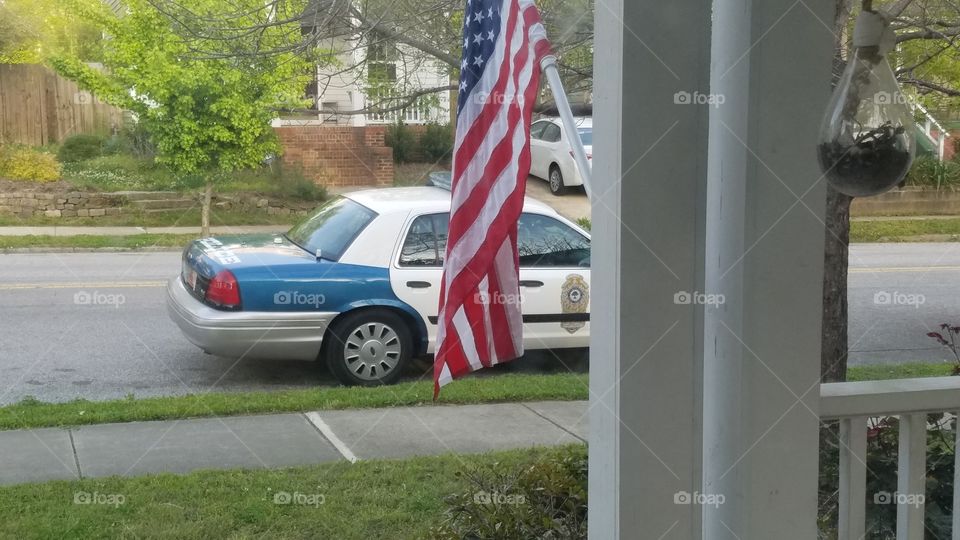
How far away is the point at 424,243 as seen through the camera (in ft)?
29.6

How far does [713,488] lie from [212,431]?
5005mm

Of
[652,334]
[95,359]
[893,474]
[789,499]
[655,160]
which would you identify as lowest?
[95,359]

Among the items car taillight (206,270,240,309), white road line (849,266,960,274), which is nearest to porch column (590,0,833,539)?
car taillight (206,270,240,309)

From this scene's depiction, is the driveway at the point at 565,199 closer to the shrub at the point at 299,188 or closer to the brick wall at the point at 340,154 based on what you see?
the brick wall at the point at 340,154

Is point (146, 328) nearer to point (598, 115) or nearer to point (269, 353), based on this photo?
point (269, 353)

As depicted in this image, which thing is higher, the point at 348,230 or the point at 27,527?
the point at 348,230

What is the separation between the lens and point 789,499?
9.04 ft

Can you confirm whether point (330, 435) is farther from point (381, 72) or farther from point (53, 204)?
point (53, 204)

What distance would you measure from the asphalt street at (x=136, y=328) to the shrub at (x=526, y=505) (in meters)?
4.76

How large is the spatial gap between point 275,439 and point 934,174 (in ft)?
63.3

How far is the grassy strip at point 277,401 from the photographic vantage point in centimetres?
734

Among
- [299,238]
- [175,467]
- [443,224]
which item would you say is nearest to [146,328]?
[299,238]

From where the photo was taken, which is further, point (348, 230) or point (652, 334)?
point (348, 230)

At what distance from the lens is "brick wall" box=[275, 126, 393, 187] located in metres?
21.1
